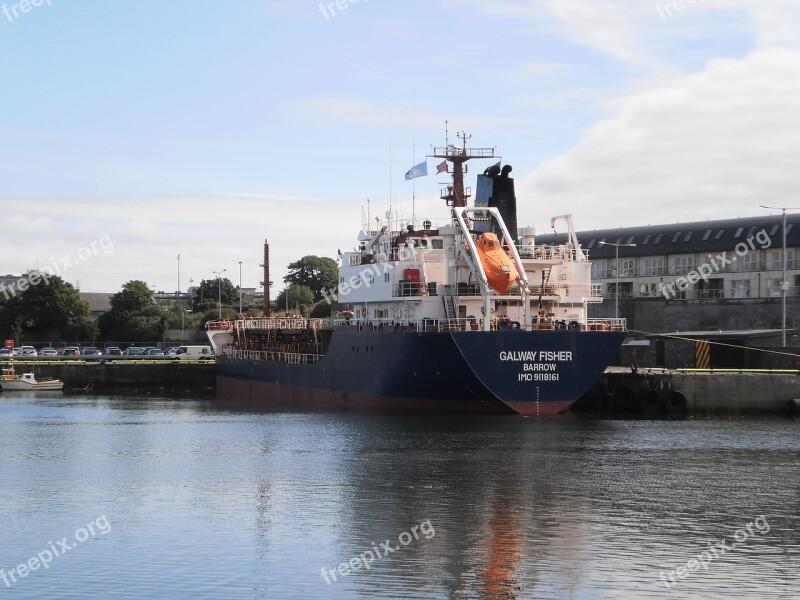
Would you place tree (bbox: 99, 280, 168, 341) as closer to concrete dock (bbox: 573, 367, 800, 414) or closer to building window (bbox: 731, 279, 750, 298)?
building window (bbox: 731, 279, 750, 298)

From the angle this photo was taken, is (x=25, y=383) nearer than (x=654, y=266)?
Yes

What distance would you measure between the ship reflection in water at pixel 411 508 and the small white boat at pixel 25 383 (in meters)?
30.7

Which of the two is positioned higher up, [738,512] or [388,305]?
[388,305]

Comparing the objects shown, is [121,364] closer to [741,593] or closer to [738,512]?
[738,512]

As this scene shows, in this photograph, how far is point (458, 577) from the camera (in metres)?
22.5

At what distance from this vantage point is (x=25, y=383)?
76750mm

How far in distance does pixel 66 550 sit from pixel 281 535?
15.3ft

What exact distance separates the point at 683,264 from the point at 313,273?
243 ft

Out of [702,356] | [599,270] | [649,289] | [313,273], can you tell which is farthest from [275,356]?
[313,273]

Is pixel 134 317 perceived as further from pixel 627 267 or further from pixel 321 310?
pixel 627 267

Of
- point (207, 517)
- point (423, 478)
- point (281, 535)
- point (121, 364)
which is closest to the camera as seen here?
point (281, 535)

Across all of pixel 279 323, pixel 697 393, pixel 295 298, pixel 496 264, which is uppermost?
pixel 295 298

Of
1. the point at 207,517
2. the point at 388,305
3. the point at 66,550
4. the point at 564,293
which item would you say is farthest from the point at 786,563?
the point at 388,305

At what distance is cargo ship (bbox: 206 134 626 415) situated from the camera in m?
45.8
